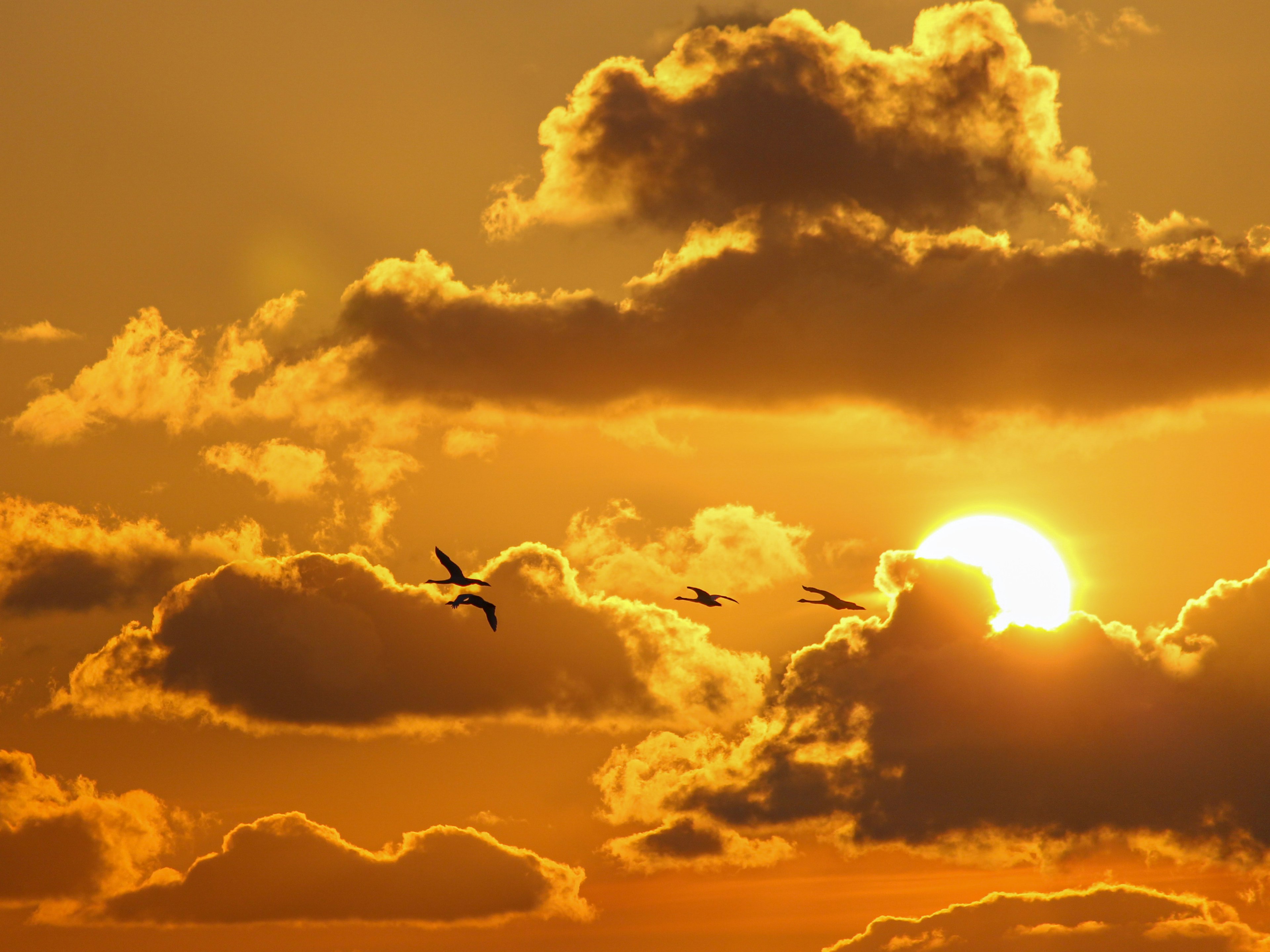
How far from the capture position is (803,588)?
19988 centimetres

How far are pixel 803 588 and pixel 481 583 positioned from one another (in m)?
31.4

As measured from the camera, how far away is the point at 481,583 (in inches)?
7844
